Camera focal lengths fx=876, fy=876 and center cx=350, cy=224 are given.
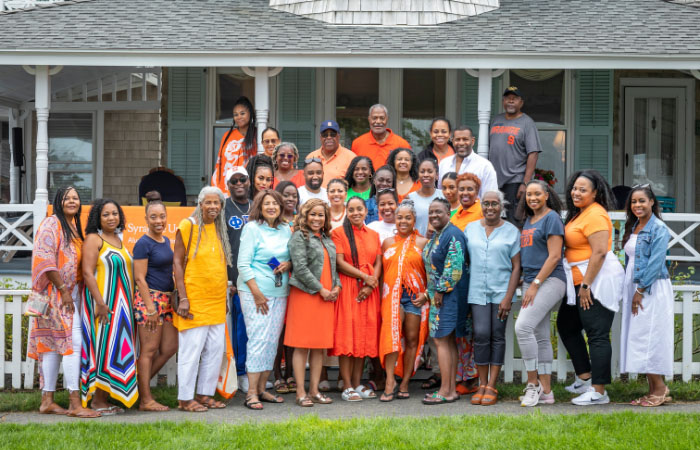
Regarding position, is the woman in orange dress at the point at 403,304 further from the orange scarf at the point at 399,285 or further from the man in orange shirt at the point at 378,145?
the man in orange shirt at the point at 378,145

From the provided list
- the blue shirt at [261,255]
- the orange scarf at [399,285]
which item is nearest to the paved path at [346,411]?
the orange scarf at [399,285]

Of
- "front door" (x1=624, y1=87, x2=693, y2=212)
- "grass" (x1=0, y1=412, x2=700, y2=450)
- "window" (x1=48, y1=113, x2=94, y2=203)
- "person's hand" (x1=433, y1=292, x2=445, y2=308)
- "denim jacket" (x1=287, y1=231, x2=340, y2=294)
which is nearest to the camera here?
"grass" (x1=0, y1=412, x2=700, y2=450)

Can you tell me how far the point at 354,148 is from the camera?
912cm

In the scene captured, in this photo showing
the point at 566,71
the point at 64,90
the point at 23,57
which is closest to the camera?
the point at 23,57

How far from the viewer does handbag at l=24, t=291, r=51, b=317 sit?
6.62m

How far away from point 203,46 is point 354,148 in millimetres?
2709

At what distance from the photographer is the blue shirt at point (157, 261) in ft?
22.5

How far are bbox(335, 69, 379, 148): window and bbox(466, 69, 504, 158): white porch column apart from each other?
2.34 meters

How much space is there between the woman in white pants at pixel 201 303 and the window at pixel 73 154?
782 centimetres

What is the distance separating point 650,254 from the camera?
22.6 ft

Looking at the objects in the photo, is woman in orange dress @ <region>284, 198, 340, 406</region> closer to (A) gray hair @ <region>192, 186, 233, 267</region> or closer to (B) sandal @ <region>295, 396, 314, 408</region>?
(B) sandal @ <region>295, 396, 314, 408</region>

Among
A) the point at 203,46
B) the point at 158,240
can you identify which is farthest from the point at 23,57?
the point at 158,240

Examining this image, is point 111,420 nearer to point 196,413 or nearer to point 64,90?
point 196,413

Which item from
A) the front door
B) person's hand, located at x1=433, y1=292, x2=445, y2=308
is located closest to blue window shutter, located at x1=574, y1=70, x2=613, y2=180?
the front door
